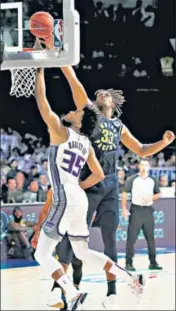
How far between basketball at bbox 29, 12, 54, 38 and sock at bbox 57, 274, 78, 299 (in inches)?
74.1

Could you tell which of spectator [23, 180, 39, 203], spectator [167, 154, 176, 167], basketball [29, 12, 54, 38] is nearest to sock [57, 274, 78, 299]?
basketball [29, 12, 54, 38]

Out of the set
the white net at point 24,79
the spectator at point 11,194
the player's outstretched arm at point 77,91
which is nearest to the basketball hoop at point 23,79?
the white net at point 24,79

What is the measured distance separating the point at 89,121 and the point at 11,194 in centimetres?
533

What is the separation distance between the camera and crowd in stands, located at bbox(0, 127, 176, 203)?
12.7m

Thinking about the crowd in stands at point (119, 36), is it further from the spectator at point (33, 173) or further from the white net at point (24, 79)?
the spectator at point (33, 173)

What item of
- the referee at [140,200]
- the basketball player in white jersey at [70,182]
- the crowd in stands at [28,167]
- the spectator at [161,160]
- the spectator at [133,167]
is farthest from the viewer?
the spectator at [161,160]

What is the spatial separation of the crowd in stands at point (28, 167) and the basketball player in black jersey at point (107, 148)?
383 cm

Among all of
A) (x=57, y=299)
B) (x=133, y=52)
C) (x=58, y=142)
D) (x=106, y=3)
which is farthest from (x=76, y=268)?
(x=133, y=52)

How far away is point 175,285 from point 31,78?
13.2 feet

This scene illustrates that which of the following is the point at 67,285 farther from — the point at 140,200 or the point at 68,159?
the point at 140,200

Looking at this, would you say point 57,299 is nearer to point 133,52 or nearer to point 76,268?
point 76,268

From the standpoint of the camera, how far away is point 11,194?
41.4 feet

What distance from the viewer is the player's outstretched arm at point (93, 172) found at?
7.54 m

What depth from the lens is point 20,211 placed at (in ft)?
39.7
